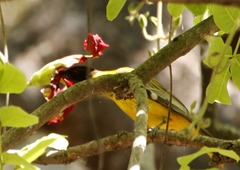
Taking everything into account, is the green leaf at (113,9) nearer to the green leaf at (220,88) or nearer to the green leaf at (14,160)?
the green leaf at (220,88)

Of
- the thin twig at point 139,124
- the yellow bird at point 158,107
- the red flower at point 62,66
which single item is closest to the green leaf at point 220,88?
the thin twig at point 139,124

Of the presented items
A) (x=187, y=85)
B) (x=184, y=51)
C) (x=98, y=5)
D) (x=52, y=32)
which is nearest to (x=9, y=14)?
(x=52, y=32)

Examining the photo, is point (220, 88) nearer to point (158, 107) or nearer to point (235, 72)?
point (235, 72)

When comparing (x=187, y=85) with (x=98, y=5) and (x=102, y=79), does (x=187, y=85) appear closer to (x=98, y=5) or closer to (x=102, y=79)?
(x=98, y=5)

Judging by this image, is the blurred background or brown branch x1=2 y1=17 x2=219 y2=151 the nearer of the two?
brown branch x1=2 y1=17 x2=219 y2=151

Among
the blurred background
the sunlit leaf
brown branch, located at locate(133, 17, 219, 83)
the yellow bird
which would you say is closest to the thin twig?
brown branch, located at locate(133, 17, 219, 83)

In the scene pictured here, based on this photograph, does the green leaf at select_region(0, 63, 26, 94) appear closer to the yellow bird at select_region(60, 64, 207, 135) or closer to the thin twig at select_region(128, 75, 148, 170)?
the thin twig at select_region(128, 75, 148, 170)
